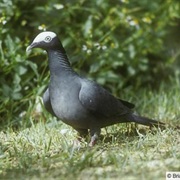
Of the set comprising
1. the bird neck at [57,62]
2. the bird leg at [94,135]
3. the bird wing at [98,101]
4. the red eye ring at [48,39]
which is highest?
the red eye ring at [48,39]

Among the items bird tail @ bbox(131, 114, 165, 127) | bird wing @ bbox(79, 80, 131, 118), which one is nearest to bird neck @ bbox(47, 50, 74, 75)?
bird wing @ bbox(79, 80, 131, 118)

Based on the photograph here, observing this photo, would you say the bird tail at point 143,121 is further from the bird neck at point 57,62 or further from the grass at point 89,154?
the bird neck at point 57,62

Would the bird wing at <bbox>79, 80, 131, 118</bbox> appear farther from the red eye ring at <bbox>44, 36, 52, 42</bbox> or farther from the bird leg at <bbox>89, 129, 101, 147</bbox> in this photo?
the red eye ring at <bbox>44, 36, 52, 42</bbox>

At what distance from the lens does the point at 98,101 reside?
156 inches

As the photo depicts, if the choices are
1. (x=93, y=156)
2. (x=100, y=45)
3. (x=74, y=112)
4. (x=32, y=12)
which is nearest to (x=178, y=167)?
(x=93, y=156)

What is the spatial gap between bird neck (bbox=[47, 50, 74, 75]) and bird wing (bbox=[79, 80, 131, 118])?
0.21m

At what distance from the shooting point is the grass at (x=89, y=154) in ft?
10.7

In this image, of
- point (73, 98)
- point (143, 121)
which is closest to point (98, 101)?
point (73, 98)

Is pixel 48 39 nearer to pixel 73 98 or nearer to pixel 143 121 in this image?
pixel 73 98

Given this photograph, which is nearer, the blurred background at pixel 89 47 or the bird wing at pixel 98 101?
the bird wing at pixel 98 101

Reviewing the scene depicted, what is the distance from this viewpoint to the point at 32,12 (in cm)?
582

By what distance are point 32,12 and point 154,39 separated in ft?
5.81

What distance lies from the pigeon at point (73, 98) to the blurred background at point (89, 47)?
81cm

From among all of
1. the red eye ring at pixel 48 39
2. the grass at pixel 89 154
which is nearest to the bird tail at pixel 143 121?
the grass at pixel 89 154
